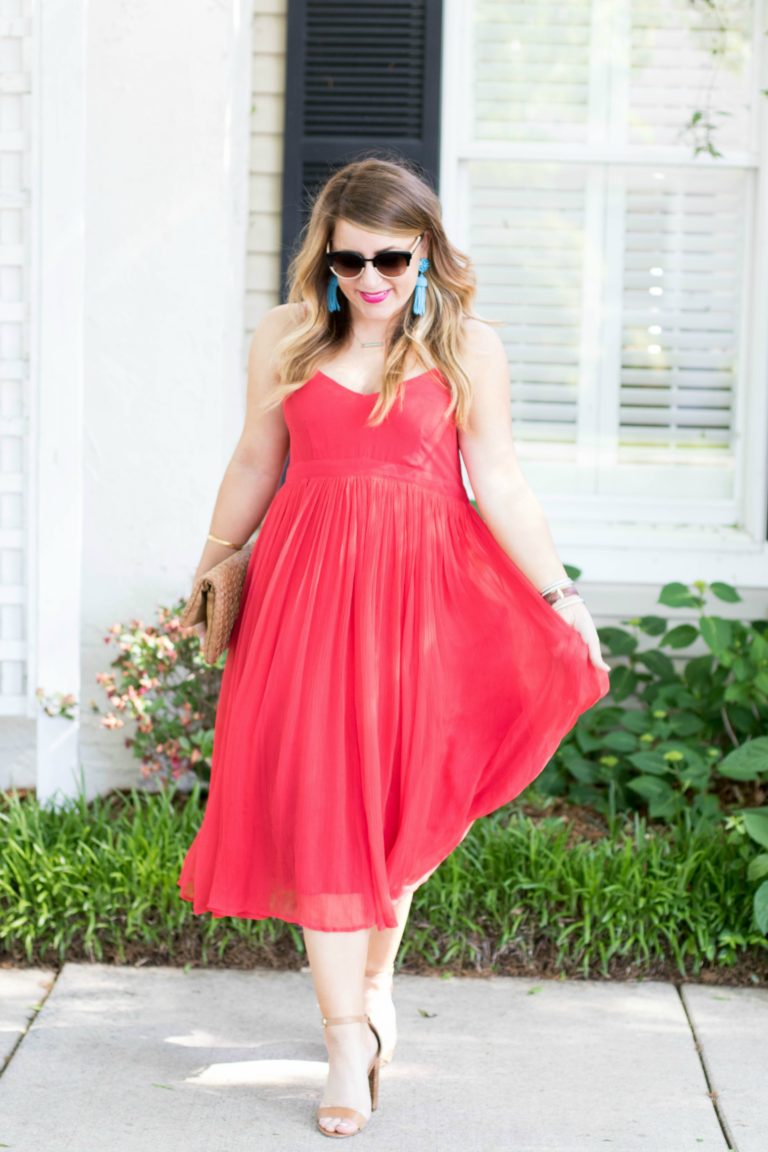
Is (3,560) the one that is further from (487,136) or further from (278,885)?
(487,136)

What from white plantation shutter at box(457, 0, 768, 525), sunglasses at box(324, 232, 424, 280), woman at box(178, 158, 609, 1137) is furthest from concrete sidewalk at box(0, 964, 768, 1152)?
white plantation shutter at box(457, 0, 768, 525)

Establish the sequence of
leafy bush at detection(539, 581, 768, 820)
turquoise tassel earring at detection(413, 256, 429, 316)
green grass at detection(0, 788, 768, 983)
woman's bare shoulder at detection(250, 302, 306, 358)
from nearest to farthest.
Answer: turquoise tassel earring at detection(413, 256, 429, 316) → woman's bare shoulder at detection(250, 302, 306, 358) → green grass at detection(0, 788, 768, 983) → leafy bush at detection(539, 581, 768, 820)

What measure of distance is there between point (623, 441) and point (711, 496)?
366 mm

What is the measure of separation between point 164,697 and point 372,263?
1922mm

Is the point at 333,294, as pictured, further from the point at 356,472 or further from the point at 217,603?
the point at 217,603

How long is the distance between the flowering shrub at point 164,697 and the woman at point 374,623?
45.9 inches

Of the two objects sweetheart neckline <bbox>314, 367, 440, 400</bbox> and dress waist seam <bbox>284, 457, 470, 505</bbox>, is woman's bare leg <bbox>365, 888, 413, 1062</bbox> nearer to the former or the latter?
dress waist seam <bbox>284, 457, 470, 505</bbox>

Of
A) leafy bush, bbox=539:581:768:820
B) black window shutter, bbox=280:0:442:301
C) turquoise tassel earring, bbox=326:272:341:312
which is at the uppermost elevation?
black window shutter, bbox=280:0:442:301

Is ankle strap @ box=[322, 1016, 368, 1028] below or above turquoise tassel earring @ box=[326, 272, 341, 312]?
below

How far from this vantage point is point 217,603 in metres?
2.78

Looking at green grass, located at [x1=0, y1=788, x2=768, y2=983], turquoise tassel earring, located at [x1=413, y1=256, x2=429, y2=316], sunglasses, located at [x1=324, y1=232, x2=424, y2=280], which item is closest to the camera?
sunglasses, located at [x1=324, y1=232, x2=424, y2=280]

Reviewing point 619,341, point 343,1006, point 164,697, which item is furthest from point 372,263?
point 619,341

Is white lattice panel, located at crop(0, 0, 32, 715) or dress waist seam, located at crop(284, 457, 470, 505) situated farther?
white lattice panel, located at crop(0, 0, 32, 715)

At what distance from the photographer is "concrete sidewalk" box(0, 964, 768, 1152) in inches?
106
